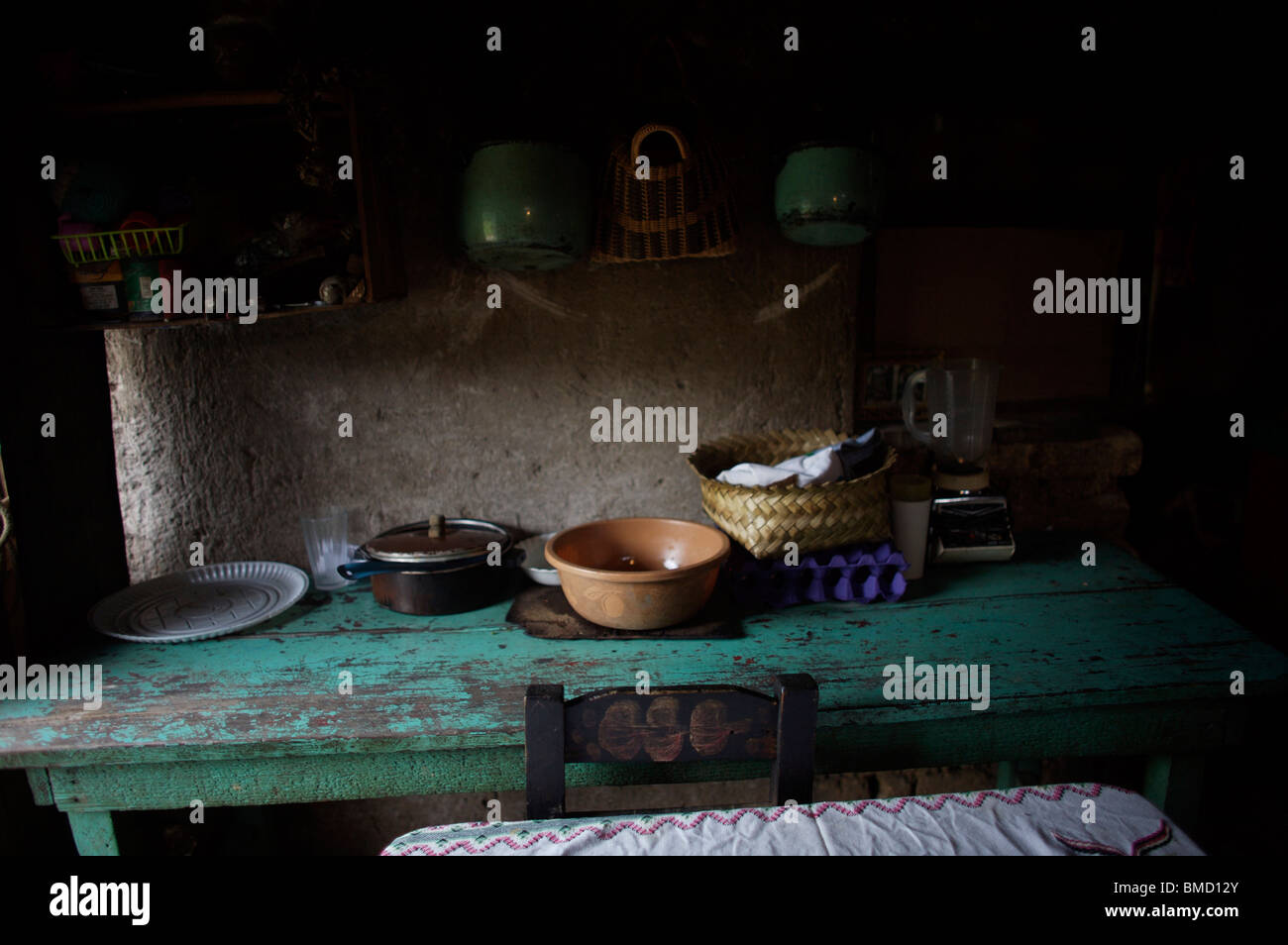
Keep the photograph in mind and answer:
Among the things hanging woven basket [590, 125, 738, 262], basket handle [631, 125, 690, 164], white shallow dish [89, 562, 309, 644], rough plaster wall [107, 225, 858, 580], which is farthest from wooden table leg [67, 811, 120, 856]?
basket handle [631, 125, 690, 164]

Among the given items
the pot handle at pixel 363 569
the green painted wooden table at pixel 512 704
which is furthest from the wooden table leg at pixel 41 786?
the pot handle at pixel 363 569

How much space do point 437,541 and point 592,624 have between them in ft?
1.59

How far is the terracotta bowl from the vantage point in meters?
1.60

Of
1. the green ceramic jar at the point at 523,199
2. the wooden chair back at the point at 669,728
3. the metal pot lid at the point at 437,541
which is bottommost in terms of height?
the wooden chair back at the point at 669,728

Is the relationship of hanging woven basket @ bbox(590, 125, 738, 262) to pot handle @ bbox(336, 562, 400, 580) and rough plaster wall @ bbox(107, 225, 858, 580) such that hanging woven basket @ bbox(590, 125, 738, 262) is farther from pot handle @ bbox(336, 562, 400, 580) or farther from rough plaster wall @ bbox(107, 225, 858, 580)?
pot handle @ bbox(336, 562, 400, 580)

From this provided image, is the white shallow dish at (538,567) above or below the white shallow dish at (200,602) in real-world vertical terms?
above

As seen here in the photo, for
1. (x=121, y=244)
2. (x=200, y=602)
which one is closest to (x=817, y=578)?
(x=200, y=602)

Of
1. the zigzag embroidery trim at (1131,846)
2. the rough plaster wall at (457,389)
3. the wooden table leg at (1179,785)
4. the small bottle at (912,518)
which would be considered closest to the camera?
the zigzag embroidery trim at (1131,846)

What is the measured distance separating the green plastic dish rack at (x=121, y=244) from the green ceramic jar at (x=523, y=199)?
0.67 meters

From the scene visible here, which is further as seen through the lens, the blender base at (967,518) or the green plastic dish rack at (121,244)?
the blender base at (967,518)

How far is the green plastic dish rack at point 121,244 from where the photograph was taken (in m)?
1.66

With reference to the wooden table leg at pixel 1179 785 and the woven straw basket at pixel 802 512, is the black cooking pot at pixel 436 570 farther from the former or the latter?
the wooden table leg at pixel 1179 785
